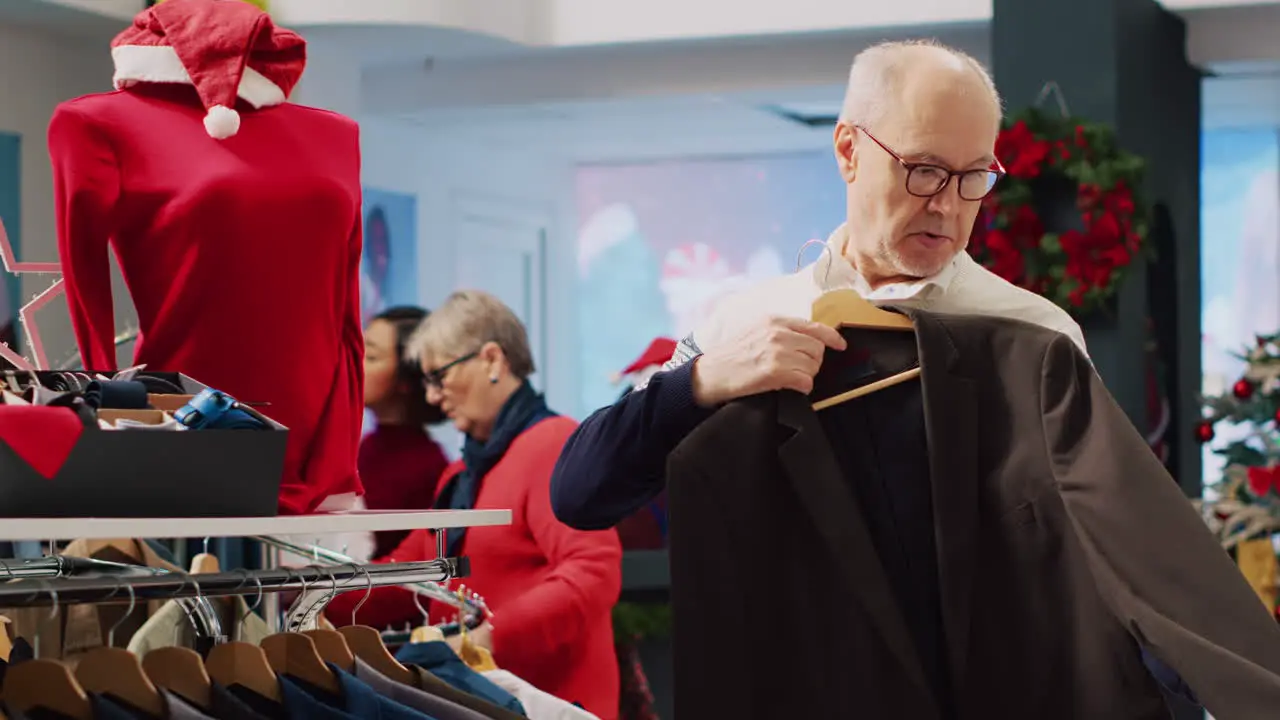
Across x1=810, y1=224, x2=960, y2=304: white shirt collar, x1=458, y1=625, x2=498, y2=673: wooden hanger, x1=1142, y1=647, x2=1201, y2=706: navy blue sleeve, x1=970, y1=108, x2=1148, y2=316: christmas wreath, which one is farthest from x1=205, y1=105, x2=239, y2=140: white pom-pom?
x1=970, y1=108, x2=1148, y2=316: christmas wreath

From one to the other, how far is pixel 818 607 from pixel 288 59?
987 millimetres

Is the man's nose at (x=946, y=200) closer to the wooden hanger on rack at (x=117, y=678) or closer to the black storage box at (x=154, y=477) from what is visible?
the black storage box at (x=154, y=477)

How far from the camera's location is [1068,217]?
5547 mm

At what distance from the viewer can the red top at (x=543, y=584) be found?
10.7 ft

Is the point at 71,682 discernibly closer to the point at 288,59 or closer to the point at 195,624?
the point at 195,624

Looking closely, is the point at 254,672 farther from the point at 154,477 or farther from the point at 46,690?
the point at 154,477

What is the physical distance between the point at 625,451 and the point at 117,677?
0.61 m

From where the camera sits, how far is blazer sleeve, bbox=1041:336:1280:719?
1611mm

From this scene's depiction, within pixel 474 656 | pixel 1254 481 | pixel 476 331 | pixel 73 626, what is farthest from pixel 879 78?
pixel 1254 481

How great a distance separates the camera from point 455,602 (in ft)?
8.87

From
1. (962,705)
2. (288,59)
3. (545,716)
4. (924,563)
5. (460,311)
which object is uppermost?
(288,59)

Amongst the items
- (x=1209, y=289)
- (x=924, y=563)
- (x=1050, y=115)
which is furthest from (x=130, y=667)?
(x=1209, y=289)

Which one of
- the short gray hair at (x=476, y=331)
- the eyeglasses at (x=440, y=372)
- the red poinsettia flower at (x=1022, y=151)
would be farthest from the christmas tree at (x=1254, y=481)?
the eyeglasses at (x=440, y=372)

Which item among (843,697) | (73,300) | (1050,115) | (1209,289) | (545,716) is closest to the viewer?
(843,697)
